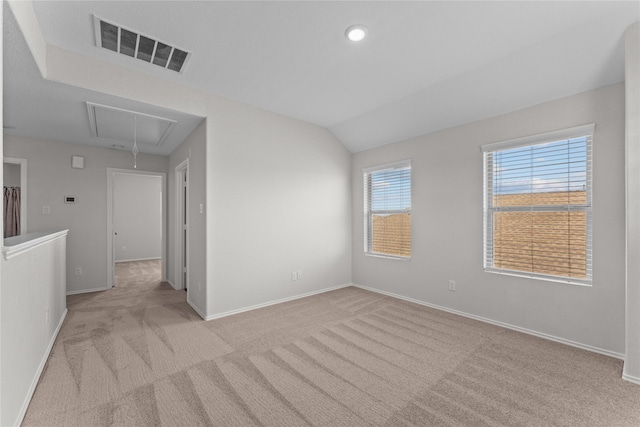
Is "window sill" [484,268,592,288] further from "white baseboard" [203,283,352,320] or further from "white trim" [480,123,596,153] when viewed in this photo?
"white baseboard" [203,283,352,320]

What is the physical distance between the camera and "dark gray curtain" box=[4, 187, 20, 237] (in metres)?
4.41

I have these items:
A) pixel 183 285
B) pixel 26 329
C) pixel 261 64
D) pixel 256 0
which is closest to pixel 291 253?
pixel 183 285

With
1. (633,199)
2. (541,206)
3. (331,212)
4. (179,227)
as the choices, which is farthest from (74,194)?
(633,199)

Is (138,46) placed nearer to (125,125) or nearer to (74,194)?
(125,125)

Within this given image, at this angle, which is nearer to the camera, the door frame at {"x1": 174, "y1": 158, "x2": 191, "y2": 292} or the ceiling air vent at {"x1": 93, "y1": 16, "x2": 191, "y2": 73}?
the ceiling air vent at {"x1": 93, "y1": 16, "x2": 191, "y2": 73}

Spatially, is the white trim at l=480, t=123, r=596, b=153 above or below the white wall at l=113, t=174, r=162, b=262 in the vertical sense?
above

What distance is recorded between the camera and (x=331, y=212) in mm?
4641

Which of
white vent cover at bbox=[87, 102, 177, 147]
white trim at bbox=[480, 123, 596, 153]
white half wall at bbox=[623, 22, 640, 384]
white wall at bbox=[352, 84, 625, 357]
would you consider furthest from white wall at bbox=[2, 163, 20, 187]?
white half wall at bbox=[623, 22, 640, 384]

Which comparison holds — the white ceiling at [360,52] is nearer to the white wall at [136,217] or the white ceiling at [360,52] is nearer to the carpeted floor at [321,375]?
the carpeted floor at [321,375]

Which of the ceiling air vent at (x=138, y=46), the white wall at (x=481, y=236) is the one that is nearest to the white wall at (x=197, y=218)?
the ceiling air vent at (x=138, y=46)

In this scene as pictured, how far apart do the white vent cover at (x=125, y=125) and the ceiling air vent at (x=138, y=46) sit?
787mm

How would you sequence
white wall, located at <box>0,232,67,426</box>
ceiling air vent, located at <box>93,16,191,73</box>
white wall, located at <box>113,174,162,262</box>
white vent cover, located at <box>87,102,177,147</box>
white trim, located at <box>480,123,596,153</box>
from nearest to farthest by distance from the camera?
white wall, located at <box>0,232,67,426</box>
ceiling air vent, located at <box>93,16,191,73</box>
white trim, located at <box>480,123,596,153</box>
white vent cover, located at <box>87,102,177,147</box>
white wall, located at <box>113,174,162,262</box>

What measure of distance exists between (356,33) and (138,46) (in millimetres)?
1857

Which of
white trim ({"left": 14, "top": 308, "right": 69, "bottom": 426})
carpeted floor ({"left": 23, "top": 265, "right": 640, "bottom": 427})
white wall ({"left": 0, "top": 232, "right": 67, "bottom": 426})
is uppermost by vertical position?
white wall ({"left": 0, "top": 232, "right": 67, "bottom": 426})
